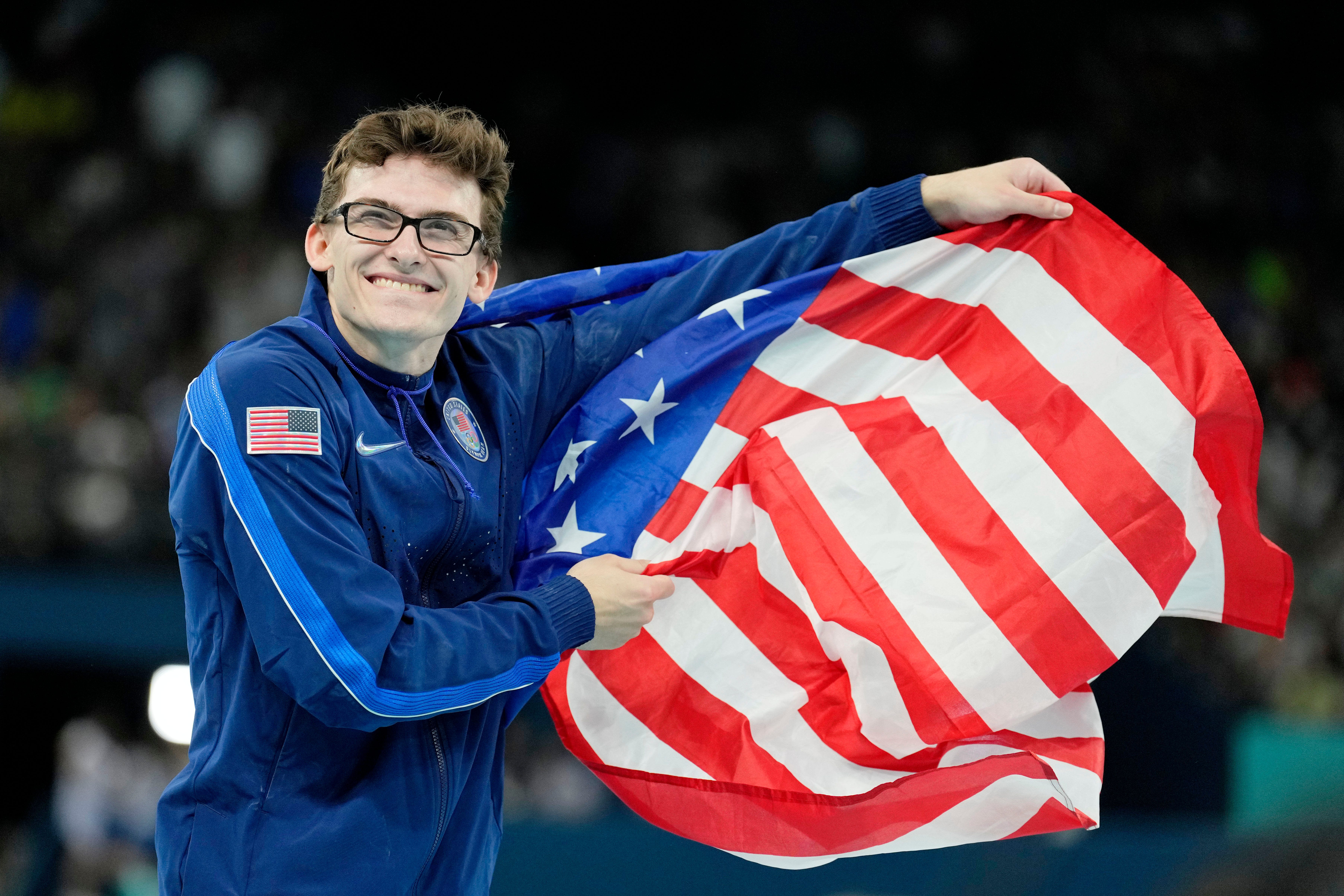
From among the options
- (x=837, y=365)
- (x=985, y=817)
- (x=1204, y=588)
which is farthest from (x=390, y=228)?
(x=1204, y=588)

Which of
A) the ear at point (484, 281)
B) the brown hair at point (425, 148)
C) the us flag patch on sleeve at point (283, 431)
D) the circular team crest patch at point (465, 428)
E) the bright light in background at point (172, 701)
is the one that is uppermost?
the brown hair at point (425, 148)

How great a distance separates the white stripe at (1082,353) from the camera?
2.95 metres

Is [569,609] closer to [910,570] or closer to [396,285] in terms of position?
[396,285]

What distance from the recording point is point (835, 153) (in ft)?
40.9

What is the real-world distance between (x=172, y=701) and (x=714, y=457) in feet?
22.1

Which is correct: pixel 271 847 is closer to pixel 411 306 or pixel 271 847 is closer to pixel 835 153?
pixel 411 306

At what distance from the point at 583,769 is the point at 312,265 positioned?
748 centimetres

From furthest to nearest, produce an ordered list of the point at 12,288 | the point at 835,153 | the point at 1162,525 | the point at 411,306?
1. the point at 835,153
2. the point at 12,288
3. the point at 1162,525
4. the point at 411,306

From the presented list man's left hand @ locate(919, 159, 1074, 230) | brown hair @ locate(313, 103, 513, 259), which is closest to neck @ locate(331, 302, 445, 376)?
brown hair @ locate(313, 103, 513, 259)

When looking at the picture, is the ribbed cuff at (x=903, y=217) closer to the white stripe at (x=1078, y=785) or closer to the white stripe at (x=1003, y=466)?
the white stripe at (x=1003, y=466)

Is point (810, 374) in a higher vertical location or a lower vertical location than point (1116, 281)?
lower

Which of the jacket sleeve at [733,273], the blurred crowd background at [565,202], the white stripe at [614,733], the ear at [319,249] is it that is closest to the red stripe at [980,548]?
the jacket sleeve at [733,273]

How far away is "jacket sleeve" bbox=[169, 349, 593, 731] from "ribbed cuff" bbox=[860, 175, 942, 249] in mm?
1288

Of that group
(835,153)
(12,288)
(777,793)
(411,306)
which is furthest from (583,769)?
(411,306)
